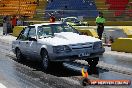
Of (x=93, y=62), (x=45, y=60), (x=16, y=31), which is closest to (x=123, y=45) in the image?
(x=93, y=62)

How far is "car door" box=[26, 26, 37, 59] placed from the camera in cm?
1254

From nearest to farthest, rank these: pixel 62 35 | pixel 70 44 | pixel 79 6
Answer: pixel 70 44 < pixel 62 35 < pixel 79 6

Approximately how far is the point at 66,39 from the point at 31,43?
75.2 inches

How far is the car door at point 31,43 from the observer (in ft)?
41.1

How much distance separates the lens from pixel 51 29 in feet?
41.3

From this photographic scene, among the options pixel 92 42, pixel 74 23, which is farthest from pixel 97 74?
pixel 74 23

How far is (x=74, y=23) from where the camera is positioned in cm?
3581

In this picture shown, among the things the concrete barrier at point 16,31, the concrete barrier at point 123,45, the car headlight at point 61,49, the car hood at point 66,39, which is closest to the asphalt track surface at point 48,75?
the car headlight at point 61,49

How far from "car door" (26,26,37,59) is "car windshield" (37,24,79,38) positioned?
26cm

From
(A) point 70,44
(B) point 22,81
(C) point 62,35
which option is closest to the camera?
(B) point 22,81

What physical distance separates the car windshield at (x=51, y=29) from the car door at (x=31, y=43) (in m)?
0.26

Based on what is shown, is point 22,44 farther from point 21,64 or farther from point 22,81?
point 22,81

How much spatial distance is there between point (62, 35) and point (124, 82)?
3892mm

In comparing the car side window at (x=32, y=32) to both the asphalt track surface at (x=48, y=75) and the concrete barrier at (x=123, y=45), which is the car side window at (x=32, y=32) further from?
the concrete barrier at (x=123, y=45)
